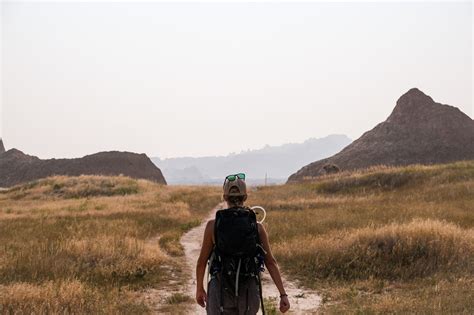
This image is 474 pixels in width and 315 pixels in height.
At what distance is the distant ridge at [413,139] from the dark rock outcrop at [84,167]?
42.7 meters

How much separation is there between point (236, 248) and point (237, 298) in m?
0.59

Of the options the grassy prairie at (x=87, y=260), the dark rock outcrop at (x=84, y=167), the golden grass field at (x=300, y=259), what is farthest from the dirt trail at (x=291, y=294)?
the dark rock outcrop at (x=84, y=167)

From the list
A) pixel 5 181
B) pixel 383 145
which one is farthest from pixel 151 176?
pixel 383 145

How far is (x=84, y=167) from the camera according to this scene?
104 meters

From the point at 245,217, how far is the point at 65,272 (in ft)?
25.9

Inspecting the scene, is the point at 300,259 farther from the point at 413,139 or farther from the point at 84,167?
the point at 84,167

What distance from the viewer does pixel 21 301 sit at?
24.7ft

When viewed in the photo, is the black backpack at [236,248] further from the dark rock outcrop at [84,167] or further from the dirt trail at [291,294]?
the dark rock outcrop at [84,167]

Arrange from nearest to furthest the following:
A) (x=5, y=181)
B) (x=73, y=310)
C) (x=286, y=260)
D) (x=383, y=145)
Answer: (x=73, y=310) < (x=286, y=260) < (x=383, y=145) < (x=5, y=181)

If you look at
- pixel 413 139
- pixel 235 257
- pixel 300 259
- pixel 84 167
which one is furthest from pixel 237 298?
pixel 84 167

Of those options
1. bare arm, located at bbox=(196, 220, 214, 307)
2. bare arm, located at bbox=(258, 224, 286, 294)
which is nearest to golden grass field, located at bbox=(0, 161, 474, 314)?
bare arm, located at bbox=(196, 220, 214, 307)

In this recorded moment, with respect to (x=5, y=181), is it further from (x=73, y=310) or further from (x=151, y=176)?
(x=73, y=310)

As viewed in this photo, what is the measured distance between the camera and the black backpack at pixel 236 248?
175 inches

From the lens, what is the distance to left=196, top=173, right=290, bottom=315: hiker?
4473 mm
